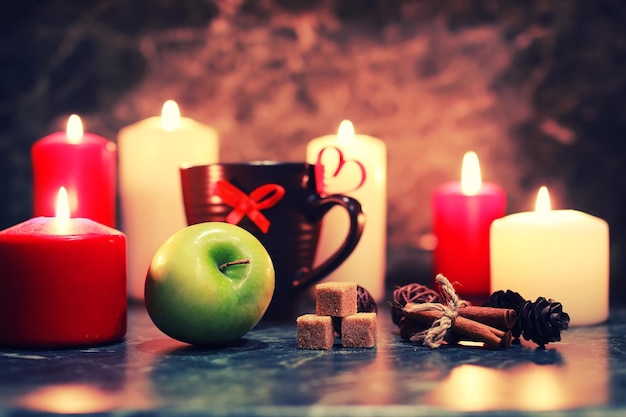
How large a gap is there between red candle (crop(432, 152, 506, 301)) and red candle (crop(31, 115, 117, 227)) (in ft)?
1.61

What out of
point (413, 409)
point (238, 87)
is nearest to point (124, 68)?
point (238, 87)

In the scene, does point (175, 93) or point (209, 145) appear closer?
point (209, 145)

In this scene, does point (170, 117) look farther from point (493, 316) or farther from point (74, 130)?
point (493, 316)

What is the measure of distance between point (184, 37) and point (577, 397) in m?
1.04

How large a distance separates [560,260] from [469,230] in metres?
0.19

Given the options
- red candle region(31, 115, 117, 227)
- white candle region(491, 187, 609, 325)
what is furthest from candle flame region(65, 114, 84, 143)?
white candle region(491, 187, 609, 325)

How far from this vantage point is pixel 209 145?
129 cm

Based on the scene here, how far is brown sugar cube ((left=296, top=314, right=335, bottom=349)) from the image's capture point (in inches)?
35.5

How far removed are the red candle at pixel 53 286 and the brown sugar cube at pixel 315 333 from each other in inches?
8.5

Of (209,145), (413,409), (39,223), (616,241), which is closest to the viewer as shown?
(413,409)

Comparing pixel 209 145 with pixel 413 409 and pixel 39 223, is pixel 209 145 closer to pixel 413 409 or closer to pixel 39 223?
pixel 39 223

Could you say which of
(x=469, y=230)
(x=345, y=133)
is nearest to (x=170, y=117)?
(x=345, y=133)

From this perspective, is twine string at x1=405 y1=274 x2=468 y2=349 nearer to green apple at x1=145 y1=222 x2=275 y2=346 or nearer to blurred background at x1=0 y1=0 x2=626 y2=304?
green apple at x1=145 y1=222 x2=275 y2=346

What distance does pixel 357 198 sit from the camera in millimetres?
1248
